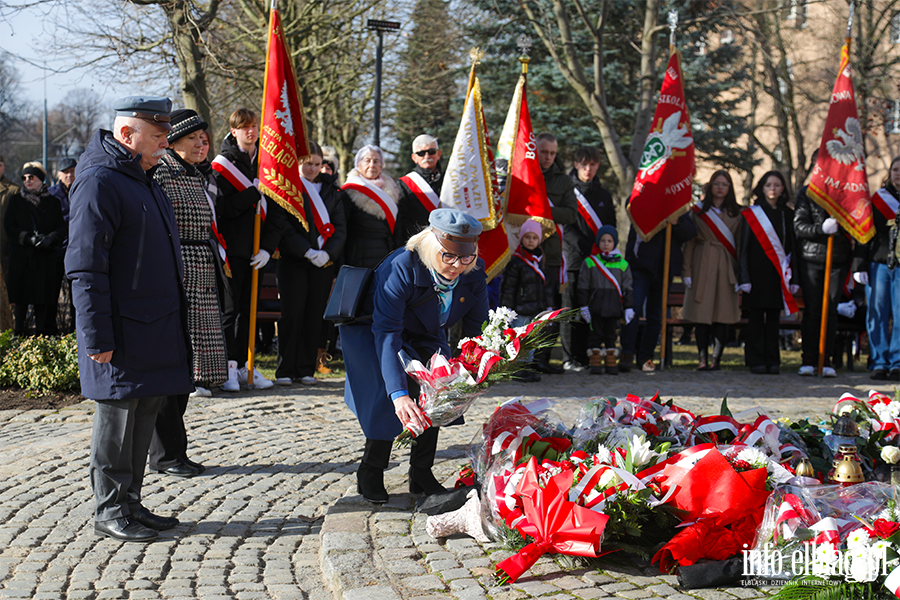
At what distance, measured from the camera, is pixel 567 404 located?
211 inches

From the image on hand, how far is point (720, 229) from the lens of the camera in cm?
1014

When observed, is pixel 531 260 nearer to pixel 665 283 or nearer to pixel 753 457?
pixel 665 283

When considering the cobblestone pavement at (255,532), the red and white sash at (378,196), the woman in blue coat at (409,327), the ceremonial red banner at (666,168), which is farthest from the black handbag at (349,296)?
the ceremonial red banner at (666,168)

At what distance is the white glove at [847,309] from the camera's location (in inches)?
418

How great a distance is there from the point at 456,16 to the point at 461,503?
1705 centimetres

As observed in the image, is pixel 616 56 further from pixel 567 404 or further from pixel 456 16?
pixel 567 404

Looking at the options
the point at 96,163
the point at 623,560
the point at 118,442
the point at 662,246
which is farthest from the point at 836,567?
the point at 662,246

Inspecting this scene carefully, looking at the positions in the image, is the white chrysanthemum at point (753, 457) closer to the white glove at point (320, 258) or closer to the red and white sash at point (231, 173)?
the white glove at point (320, 258)

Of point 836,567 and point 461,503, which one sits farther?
point 461,503

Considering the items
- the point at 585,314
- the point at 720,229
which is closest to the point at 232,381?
the point at 585,314

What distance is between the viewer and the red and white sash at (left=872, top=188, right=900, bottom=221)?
9.83 m

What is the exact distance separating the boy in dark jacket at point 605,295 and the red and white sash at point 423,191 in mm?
1830

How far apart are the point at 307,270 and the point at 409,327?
3.90 metres

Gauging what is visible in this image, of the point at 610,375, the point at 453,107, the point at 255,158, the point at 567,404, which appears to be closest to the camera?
the point at 567,404
